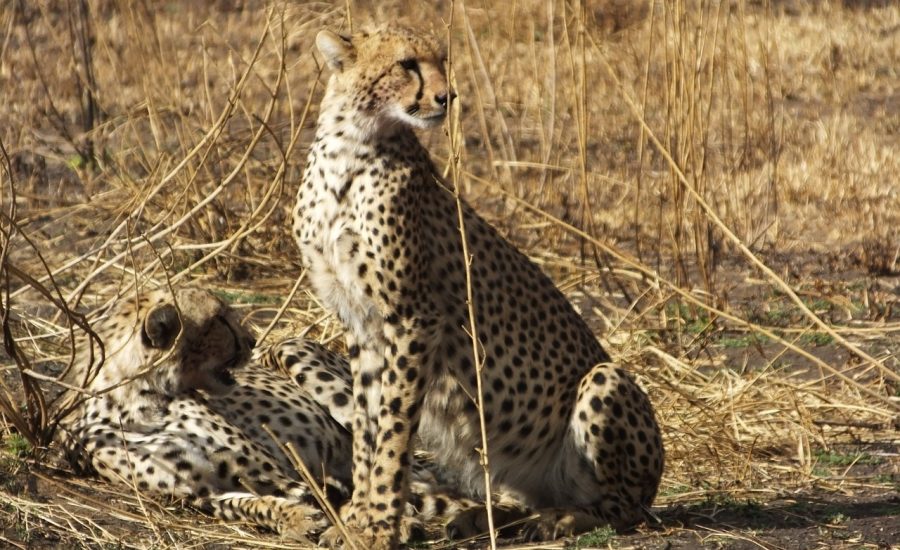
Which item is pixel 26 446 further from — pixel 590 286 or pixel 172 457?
pixel 590 286

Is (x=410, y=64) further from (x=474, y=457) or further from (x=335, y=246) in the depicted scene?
(x=474, y=457)

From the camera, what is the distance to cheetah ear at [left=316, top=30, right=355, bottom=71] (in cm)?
369

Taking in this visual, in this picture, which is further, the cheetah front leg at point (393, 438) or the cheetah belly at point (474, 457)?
the cheetah belly at point (474, 457)

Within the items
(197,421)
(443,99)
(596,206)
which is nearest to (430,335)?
(443,99)

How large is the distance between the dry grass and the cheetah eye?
0.52 metres

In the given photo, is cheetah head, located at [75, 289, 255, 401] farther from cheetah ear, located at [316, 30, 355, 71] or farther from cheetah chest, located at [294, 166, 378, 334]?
cheetah ear, located at [316, 30, 355, 71]

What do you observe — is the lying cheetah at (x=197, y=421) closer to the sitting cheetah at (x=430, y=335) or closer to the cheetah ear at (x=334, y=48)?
the sitting cheetah at (x=430, y=335)

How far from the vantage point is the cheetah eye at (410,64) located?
11.9ft

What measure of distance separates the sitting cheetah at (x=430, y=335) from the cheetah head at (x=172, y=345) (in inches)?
25.3

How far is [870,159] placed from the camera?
794 cm

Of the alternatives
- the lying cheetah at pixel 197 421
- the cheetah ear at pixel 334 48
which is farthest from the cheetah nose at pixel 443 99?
the lying cheetah at pixel 197 421

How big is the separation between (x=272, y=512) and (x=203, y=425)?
18.0 inches

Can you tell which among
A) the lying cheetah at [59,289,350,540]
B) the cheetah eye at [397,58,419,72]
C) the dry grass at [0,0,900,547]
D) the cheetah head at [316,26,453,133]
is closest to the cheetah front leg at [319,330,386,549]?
the lying cheetah at [59,289,350,540]

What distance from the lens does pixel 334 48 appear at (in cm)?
370
